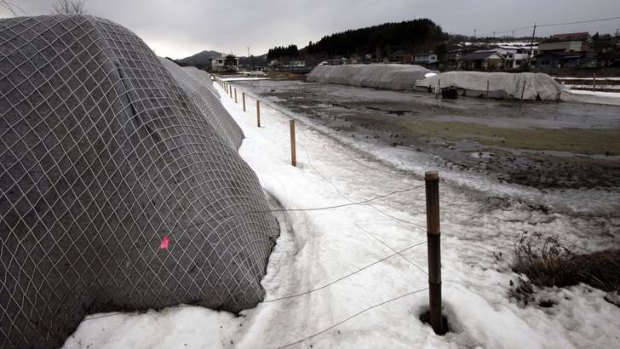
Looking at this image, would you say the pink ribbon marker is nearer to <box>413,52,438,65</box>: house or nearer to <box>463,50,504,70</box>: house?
<box>463,50,504,70</box>: house

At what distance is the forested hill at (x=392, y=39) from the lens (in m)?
101

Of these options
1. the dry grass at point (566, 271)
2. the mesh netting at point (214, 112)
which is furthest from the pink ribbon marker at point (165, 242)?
the dry grass at point (566, 271)

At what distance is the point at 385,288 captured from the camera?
395cm

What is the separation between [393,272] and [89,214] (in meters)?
3.35

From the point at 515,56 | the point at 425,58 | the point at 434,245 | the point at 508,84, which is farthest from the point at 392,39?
the point at 434,245

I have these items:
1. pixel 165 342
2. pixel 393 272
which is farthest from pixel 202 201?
pixel 393 272

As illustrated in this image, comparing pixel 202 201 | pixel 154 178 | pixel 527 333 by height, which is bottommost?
pixel 527 333

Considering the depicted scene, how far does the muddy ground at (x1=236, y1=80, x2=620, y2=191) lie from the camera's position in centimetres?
890

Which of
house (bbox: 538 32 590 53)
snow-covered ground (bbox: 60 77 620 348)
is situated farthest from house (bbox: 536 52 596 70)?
snow-covered ground (bbox: 60 77 620 348)

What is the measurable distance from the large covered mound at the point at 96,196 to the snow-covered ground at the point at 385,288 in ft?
0.93

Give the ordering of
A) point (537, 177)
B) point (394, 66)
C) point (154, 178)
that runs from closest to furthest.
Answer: point (154, 178) → point (537, 177) → point (394, 66)

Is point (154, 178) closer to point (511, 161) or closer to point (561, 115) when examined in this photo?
point (511, 161)

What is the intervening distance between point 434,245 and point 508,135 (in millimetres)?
13076

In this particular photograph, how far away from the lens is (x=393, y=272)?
4.26 meters
